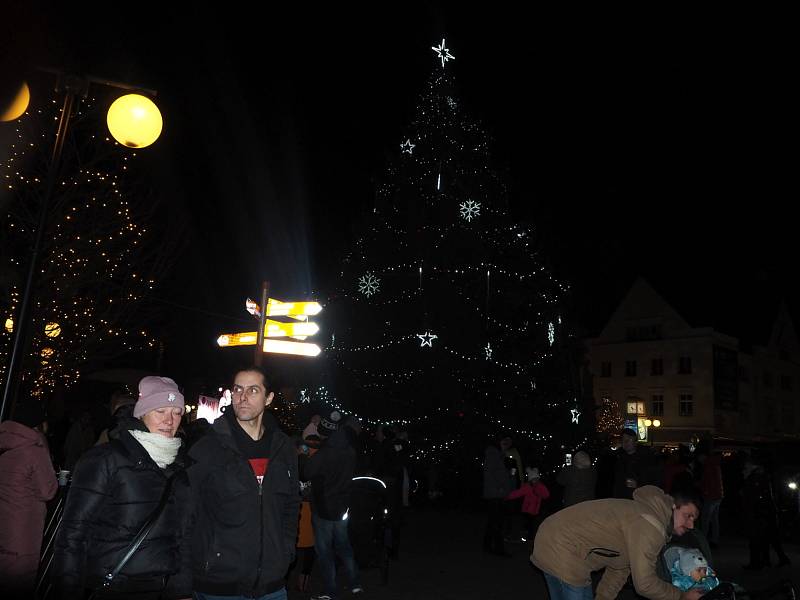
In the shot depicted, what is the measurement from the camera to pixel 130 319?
51.6 ft

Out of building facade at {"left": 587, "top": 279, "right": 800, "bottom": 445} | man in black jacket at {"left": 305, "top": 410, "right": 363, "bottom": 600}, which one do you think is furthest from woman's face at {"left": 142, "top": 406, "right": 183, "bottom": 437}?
building facade at {"left": 587, "top": 279, "right": 800, "bottom": 445}

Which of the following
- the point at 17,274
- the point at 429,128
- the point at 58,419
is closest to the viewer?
the point at 17,274

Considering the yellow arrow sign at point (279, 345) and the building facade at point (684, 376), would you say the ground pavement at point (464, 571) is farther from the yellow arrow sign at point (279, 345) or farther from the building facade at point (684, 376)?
the building facade at point (684, 376)

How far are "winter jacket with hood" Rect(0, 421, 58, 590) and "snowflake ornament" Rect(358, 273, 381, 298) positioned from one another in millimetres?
18077

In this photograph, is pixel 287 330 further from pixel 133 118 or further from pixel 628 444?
pixel 133 118

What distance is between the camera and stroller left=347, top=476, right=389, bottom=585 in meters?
8.96

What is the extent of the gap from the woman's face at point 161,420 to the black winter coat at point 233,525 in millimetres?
202

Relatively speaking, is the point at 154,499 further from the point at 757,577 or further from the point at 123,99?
the point at 757,577

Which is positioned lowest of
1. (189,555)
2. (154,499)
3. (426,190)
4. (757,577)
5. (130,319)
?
(757,577)

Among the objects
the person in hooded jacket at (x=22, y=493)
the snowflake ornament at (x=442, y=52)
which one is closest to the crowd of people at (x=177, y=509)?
the person in hooded jacket at (x=22, y=493)

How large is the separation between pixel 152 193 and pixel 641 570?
46.5 feet

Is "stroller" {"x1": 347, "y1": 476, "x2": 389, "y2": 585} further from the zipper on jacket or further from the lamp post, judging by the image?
the zipper on jacket

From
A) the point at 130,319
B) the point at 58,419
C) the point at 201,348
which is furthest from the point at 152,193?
the point at 201,348

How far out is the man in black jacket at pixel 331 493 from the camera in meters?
8.23
